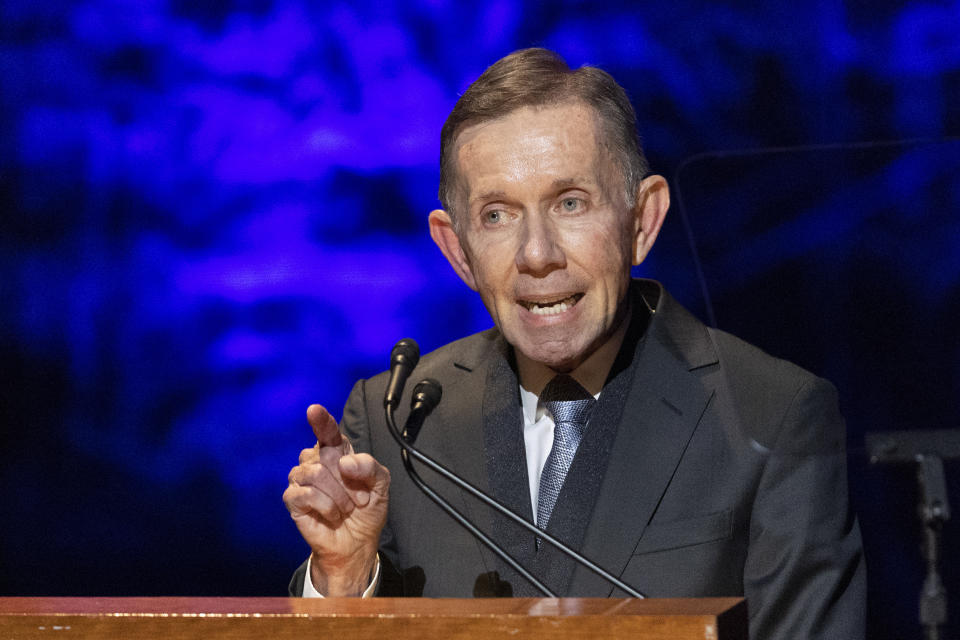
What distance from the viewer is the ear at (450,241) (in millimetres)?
1802

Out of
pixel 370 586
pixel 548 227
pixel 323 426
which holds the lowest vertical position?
pixel 370 586

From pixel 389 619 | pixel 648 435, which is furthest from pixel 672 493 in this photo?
pixel 389 619

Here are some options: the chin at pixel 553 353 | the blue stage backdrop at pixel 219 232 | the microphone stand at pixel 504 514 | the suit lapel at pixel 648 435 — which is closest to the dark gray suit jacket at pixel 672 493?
the suit lapel at pixel 648 435

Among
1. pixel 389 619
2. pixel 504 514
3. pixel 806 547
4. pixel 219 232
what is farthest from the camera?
pixel 219 232

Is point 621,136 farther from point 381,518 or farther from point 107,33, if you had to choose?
point 107,33

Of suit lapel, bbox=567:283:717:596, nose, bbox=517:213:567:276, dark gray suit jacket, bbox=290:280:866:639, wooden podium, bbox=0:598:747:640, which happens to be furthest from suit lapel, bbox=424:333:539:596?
wooden podium, bbox=0:598:747:640

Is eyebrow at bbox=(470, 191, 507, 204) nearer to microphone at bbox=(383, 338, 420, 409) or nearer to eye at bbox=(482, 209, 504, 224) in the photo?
eye at bbox=(482, 209, 504, 224)

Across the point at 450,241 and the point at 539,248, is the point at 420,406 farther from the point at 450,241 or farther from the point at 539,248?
the point at 450,241

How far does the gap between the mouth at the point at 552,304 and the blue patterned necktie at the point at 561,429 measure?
0.51 ft

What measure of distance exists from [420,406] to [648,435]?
42 cm

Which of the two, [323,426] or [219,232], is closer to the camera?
[323,426]

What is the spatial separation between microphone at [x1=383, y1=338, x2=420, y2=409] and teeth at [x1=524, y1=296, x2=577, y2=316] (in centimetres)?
27

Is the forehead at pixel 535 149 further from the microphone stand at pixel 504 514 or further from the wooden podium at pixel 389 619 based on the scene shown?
the wooden podium at pixel 389 619

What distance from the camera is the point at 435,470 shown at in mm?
1302
